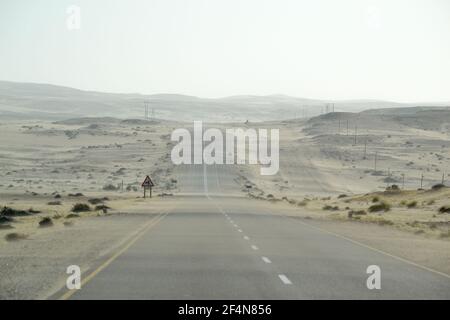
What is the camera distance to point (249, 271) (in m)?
17.2

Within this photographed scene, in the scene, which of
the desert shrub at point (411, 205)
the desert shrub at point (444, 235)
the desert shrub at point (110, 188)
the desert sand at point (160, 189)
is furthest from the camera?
the desert shrub at point (110, 188)

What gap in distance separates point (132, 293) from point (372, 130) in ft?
606

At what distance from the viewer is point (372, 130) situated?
194000 millimetres

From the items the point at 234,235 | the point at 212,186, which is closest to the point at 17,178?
the point at 212,186

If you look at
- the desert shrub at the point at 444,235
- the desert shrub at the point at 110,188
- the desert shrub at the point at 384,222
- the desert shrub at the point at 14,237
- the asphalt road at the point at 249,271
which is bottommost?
the desert shrub at the point at 110,188

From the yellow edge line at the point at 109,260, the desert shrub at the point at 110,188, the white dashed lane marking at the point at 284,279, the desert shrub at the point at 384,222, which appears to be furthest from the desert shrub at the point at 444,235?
the desert shrub at the point at 110,188

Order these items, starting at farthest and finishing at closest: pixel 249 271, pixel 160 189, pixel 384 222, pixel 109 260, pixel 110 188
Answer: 1. pixel 160 189
2. pixel 110 188
3. pixel 384 222
4. pixel 109 260
5. pixel 249 271

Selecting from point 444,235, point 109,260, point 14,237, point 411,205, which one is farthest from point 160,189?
point 109,260

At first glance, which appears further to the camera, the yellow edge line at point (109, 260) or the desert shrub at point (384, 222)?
the desert shrub at point (384, 222)

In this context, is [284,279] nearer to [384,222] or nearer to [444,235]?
[444,235]

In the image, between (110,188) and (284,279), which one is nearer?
(284,279)

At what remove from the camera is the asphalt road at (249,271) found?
13883 mm

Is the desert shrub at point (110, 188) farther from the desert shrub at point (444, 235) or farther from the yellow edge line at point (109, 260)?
the desert shrub at point (444, 235)
